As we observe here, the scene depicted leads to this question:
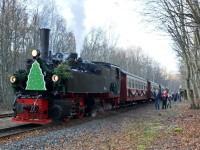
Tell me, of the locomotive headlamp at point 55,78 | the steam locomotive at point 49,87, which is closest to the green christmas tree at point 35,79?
the steam locomotive at point 49,87

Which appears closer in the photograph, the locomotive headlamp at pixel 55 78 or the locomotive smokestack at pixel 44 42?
the locomotive headlamp at pixel 55 78

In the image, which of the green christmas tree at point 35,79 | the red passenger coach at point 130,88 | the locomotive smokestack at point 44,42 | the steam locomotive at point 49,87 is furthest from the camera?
the red passenger coach at point 130,88

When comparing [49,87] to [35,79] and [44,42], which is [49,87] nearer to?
[35,79]

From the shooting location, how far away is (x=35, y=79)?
19.3 metres

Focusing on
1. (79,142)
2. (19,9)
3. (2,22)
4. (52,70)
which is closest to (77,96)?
(52,70)

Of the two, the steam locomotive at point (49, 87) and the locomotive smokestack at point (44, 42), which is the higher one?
the locomotive smokestack at point (44, 42)

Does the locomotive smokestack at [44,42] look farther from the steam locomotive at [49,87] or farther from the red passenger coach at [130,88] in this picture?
the red passenger coach at [130,88]

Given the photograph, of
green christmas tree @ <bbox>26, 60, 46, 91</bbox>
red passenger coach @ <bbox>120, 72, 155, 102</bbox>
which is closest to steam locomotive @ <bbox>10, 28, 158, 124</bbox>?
green christmas tree @ <bbox>26, 60, 46, 91</bbox>

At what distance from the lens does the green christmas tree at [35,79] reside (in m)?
19.1

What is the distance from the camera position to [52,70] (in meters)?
19.5

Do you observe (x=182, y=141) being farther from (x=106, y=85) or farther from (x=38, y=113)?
(x=106, y=85)

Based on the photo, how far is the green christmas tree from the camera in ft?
62.5

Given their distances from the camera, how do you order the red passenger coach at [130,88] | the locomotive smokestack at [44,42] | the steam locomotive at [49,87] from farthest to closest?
the red passenger coach at [130,88] < the locomotive smokestack at [44,42] < the steam locomotive at [49,87]

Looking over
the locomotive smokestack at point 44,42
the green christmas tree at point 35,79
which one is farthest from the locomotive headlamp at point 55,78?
the locomotive smokestack at point 44,42
